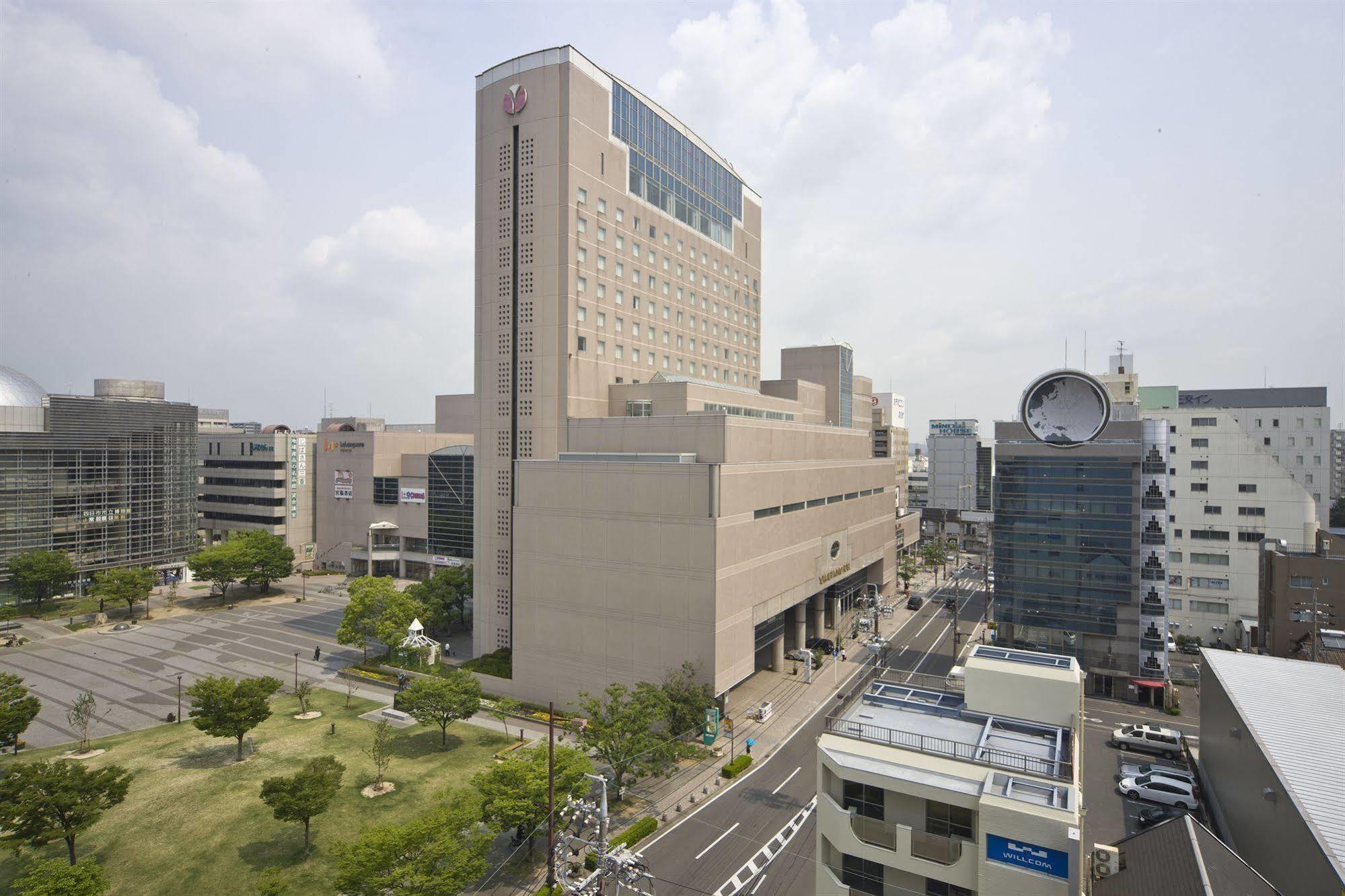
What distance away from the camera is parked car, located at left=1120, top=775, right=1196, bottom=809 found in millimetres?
34906

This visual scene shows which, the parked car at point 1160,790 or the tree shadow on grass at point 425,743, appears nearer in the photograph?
the parked car at point 1160,790

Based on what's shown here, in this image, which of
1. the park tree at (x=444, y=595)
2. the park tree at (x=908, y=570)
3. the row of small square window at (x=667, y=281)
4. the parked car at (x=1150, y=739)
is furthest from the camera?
the park tree at (x=908, y=570)

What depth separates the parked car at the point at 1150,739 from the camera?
41812mm

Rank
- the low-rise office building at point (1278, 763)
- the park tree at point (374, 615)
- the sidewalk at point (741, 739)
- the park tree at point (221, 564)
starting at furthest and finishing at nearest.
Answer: the park tree at point (221, 564) < the park tree at point (374, 615) < the sidewalk at point (741, 739) < the low-rise office building at point (1278, 763)

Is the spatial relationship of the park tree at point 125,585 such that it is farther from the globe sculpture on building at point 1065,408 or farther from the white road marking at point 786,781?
the globe sculpture on building at point 1065,408

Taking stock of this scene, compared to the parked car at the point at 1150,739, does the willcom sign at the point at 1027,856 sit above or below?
above

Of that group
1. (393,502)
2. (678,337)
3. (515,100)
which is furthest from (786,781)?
(393,502)

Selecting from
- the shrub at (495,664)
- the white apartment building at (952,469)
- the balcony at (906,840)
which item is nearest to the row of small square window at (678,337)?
the shrub at (495,664)

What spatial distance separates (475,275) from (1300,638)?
76239 mm

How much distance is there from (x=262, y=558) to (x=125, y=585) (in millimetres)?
14092

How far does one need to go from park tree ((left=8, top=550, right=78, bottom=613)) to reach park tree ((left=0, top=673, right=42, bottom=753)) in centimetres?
4294

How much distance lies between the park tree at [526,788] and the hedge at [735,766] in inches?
437

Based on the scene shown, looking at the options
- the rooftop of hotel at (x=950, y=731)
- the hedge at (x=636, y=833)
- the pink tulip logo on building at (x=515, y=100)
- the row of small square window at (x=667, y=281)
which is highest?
the pink tulip logo on building at (x=515, y=100)

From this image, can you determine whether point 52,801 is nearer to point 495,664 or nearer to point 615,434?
point 495,664
